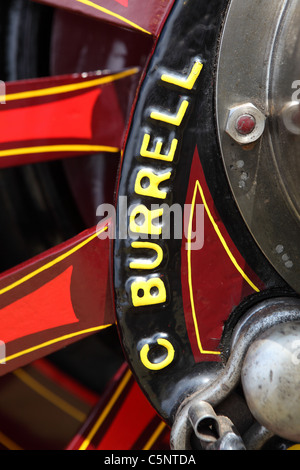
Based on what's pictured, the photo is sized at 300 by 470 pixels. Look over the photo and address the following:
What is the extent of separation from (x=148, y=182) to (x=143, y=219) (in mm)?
55

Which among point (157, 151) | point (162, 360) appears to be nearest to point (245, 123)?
point (157, 151)

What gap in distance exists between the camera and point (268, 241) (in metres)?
0.75

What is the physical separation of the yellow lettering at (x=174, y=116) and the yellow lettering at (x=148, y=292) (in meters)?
0.23

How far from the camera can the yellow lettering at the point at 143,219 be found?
74 cm

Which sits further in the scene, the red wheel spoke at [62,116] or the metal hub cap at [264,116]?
the red wheel spoke at [62,116]

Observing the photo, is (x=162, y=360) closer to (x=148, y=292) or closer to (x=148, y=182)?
(x=148, y=292)

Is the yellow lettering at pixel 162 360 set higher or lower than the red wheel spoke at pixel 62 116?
lower

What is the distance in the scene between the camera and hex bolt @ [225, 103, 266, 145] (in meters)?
0.71

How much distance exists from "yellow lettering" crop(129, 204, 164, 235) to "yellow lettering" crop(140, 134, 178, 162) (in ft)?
0.25

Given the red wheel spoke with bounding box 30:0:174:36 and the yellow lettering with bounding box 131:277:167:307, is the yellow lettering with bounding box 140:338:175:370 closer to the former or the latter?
the yellow lettering with bounding box 131:277:167:307

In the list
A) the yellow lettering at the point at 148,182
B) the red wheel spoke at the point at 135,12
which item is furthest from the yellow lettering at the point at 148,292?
the red wheel spoke at the point at 135,12

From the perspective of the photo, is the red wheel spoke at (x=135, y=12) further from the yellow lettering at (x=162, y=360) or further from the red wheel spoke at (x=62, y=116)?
the yellow lettering at (x=162, y=360)

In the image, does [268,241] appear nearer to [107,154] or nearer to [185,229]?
[185,229]

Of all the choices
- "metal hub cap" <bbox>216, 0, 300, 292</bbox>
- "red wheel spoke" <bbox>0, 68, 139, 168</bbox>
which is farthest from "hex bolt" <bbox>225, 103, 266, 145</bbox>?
"red wheel spoke" <bbox>0, 68, 139, 168</bbox>
